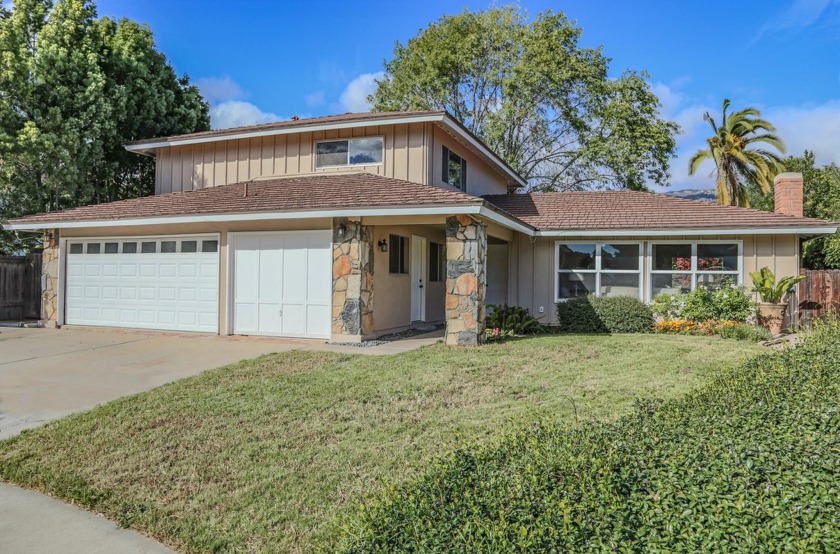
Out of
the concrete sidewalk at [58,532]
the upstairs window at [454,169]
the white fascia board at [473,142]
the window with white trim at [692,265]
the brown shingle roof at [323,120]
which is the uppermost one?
the brown shingle roof at [323,120]

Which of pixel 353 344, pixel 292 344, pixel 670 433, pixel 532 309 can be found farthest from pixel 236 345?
pixel 670 433

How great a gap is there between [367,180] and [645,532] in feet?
36.6

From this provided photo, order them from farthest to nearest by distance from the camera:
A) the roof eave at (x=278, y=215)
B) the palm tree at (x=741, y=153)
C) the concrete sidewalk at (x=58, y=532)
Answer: the palm tree at (x=741, y=153)
the roof eave at (x=278, y=215)
the concrete sidewalk at (x=58, y=532)

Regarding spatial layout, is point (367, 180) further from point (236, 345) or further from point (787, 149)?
point (787, 149)

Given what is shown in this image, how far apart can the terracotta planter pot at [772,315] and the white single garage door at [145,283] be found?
12.6m

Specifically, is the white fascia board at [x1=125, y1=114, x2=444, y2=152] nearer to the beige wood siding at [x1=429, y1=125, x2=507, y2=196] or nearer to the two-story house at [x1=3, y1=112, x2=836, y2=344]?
the two-story house at [x1=3, y1=112, x2=836, y2=344]

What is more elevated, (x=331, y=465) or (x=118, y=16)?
(x=118, y=16)

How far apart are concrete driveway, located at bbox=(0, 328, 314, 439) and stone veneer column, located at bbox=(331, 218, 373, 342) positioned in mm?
662

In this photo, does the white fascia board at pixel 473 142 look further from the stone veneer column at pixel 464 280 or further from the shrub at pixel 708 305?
the shrub at pixel 708 305

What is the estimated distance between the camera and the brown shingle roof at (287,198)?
10.7 meters

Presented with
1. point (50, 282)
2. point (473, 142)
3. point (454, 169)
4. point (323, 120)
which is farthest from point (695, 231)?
point (50, 282)

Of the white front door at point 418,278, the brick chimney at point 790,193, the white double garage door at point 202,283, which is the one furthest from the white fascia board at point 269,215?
the brick chimney at point 790,193

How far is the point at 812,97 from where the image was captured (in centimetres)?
1981

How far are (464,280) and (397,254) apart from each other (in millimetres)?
2985
